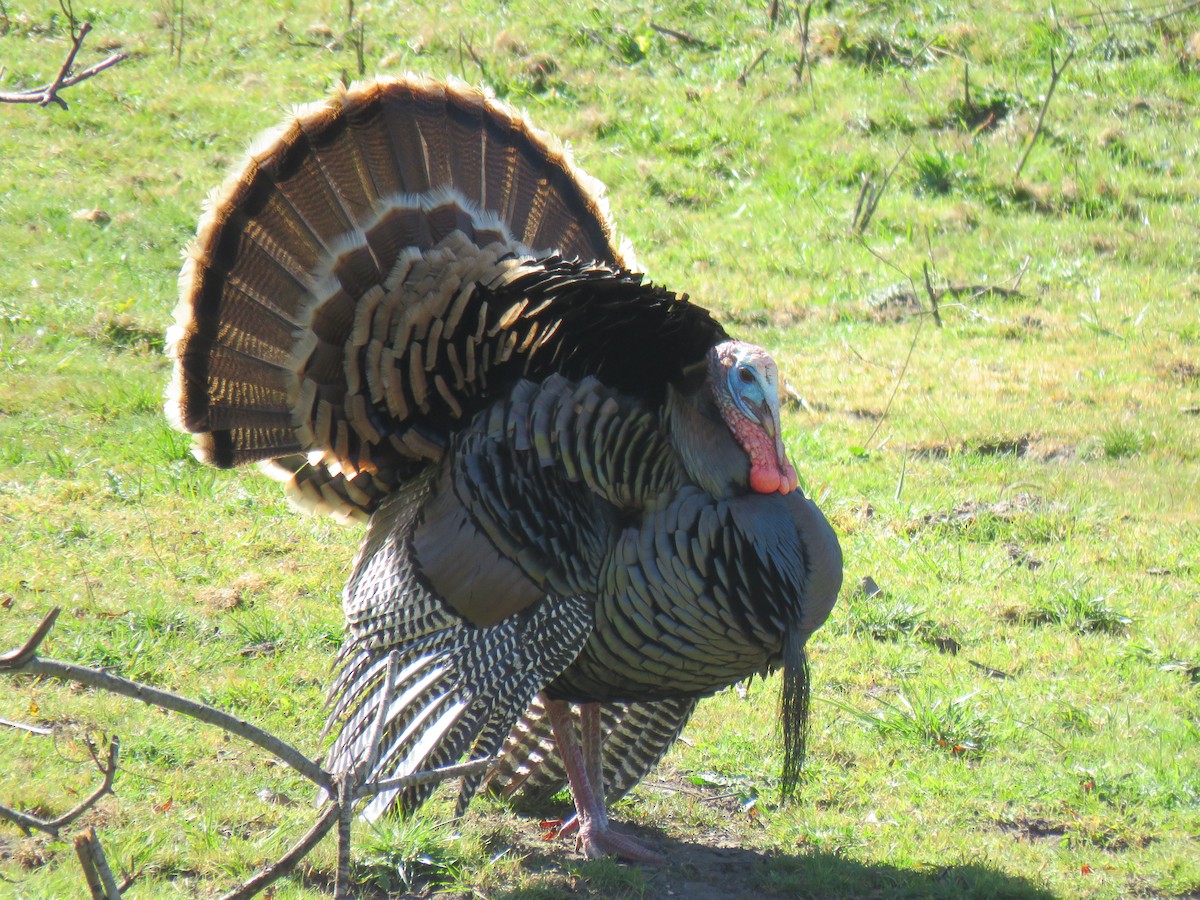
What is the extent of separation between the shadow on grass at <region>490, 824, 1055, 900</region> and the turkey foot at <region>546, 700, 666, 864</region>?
5 centimetres

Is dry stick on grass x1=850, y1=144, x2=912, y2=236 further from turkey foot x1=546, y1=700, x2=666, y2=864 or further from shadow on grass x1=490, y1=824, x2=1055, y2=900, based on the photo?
shadow on grass x1=490, y1=824, x2=1055, y2=900

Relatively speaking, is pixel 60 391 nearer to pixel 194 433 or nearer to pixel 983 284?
pixel 194 433

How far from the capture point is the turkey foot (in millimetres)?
4113

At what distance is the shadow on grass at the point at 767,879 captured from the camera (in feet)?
13.0

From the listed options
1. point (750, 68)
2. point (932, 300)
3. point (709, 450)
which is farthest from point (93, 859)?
point (750, 68)

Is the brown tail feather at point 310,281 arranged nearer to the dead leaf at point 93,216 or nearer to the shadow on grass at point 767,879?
the shadow on grass at point 767,879

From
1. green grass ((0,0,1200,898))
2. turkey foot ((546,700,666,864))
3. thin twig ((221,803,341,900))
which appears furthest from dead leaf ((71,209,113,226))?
thin twig ((221,803,341,900))

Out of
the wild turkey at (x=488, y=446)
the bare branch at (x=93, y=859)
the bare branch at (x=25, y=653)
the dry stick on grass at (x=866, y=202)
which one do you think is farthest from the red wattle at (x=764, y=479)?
the dry stick on grass at (x=866, y=202)

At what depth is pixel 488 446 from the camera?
4066mm

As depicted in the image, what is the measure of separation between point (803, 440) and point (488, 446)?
3386mm

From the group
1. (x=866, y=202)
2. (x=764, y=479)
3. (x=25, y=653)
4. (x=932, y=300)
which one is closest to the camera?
(x=25, y=653)

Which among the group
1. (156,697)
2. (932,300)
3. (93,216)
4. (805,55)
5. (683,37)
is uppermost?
(156,697)

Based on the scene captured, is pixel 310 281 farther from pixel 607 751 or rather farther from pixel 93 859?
pixel 93 859

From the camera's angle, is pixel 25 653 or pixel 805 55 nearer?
pixel 25 653
